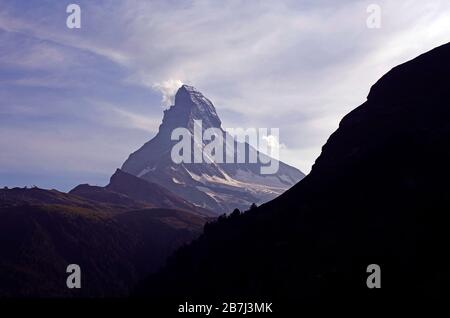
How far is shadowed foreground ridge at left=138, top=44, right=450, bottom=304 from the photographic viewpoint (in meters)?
100

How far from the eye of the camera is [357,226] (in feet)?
401

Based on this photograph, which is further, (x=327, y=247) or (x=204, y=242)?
(x=204, y=242)

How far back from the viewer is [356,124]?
188 m

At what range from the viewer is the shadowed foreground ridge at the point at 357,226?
10031cm

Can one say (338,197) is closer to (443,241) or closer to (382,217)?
(382,217)

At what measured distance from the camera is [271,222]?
15175cm
